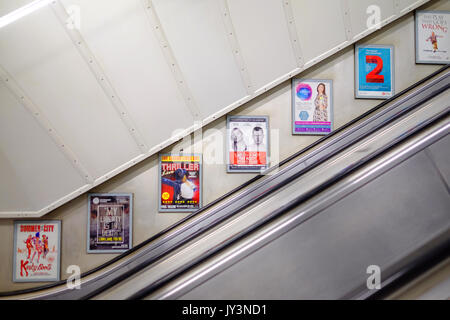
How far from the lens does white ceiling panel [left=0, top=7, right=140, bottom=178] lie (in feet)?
8.20

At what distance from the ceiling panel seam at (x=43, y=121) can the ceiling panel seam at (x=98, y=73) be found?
1.96ft

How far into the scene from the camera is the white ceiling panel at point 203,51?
274 cm

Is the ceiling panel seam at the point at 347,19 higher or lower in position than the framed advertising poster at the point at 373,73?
higher

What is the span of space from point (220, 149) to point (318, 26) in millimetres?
1769

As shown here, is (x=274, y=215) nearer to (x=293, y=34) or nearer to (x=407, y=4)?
(x=293, y=34)

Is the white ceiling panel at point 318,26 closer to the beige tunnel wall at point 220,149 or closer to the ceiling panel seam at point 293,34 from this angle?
the ceiling panel seam at point 293,34

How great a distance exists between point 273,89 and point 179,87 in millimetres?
1076

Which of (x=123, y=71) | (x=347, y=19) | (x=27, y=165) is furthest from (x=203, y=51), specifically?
(x=27, y=165)

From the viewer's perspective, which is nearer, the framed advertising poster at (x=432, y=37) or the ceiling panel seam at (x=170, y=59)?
the ceiling panel seam at (x=170, y=59)

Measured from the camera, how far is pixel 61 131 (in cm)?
272

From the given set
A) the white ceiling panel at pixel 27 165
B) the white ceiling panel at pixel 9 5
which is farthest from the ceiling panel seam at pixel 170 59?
the white ceiling panel at pixel 27 165

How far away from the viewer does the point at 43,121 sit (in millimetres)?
2658
